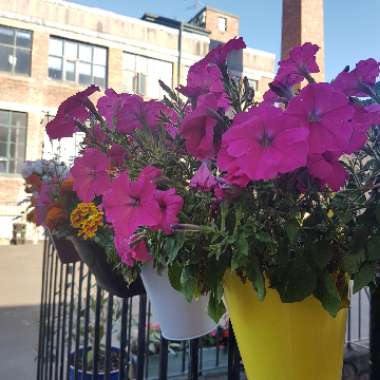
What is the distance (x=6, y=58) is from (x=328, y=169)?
1594 centimetres

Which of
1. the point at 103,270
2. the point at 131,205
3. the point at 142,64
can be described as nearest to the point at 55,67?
the point at 142,64

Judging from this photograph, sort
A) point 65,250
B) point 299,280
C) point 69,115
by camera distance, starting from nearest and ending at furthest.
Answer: point 299,280 < point 69,115 < point 65,250

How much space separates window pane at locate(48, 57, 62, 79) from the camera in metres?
15.4

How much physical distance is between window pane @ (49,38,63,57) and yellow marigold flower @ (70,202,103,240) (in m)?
15.7

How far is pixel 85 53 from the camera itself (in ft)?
52.5

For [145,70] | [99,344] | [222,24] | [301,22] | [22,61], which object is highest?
[222,24]

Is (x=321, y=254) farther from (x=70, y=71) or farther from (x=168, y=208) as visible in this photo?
(x=70, y=71)

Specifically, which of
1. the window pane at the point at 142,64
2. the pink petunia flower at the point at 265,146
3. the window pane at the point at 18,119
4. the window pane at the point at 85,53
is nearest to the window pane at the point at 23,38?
the window pane at the point at 85,53

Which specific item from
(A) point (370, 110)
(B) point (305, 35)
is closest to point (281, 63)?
(A) point (370, 110)

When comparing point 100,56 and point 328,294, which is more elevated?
point 100,56

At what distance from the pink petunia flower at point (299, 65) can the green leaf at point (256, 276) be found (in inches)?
12.6

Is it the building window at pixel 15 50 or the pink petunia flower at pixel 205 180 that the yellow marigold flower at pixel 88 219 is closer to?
the pink petunia flower at pixel 205 180

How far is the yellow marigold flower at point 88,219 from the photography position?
0.98 meters

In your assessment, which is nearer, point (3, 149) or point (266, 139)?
point (266, 139)
